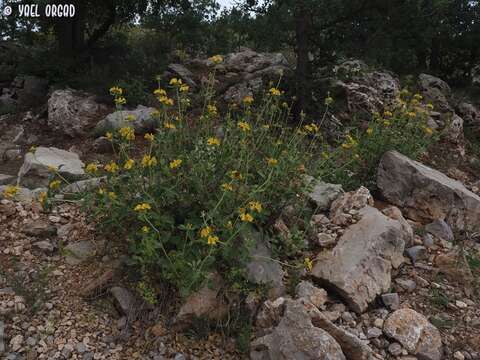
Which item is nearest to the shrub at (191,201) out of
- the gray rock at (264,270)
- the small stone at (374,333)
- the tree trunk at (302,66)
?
the gray rock at (264,270)

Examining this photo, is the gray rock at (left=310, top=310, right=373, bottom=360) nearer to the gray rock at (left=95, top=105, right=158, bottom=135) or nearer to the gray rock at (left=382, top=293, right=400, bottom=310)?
the gray rock at (left=382, top=293, right=400, bottom=310)

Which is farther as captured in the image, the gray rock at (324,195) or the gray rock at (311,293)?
the gray rock at (324,195)

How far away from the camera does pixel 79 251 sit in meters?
3.42

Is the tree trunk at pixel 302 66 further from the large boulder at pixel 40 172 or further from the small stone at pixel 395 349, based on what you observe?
the small stone at pixel 395 349

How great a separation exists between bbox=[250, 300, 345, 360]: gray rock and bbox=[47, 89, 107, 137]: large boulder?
5.22 meters

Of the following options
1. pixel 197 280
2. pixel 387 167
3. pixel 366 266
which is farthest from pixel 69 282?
pixel 387 167

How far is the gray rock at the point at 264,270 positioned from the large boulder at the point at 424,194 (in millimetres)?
2042

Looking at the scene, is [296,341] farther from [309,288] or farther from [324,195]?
[324,195]

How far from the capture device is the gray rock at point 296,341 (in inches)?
99.7

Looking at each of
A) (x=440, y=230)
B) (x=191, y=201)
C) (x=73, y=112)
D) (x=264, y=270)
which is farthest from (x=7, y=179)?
(x=440, y=230)

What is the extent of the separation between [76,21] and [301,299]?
7.68 metres

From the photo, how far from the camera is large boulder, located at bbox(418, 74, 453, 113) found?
824 centimetres

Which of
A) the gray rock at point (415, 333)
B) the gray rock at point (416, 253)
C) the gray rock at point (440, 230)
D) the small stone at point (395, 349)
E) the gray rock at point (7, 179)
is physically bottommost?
the gray rock at point (7, 179)

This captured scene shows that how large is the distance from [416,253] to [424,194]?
1.02 metres
